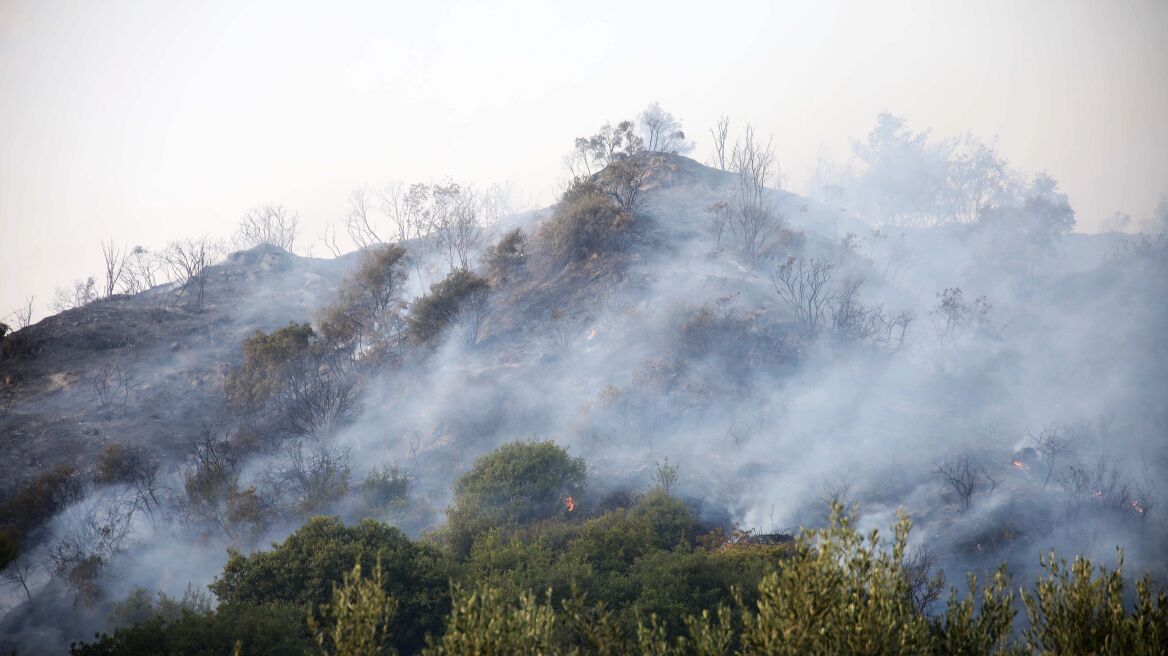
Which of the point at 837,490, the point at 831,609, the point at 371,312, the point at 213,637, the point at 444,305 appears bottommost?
the point at 837,490

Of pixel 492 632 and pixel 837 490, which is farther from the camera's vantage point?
pixel 837 490

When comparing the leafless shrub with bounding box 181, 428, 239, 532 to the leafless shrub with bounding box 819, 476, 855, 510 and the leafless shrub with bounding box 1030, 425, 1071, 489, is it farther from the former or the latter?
the leafless shrub with bounding box 1030, 425, 1071, 489

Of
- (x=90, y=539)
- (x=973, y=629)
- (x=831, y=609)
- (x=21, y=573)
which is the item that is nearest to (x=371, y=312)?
(x=90, y=539)

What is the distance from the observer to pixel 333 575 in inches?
805

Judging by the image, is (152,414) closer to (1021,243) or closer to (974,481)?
(974,481)

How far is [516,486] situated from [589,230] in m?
29.8

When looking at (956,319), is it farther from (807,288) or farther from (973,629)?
(973,629)

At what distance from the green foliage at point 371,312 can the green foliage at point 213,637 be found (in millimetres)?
32078

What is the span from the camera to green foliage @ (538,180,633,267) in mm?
56188

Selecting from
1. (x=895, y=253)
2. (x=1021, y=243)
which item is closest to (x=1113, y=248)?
(x=1021, y=243)

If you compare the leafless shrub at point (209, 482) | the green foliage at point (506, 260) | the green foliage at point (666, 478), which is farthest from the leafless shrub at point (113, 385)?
the green foliage at point (666, 478)

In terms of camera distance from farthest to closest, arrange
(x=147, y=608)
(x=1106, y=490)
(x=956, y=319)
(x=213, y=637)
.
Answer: (x=956, y=319) < (x=1106, y=490) < (x=147, y=608) < (x=213, y=637)

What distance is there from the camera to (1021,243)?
67.5 metres

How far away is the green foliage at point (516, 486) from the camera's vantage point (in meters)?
29.2
